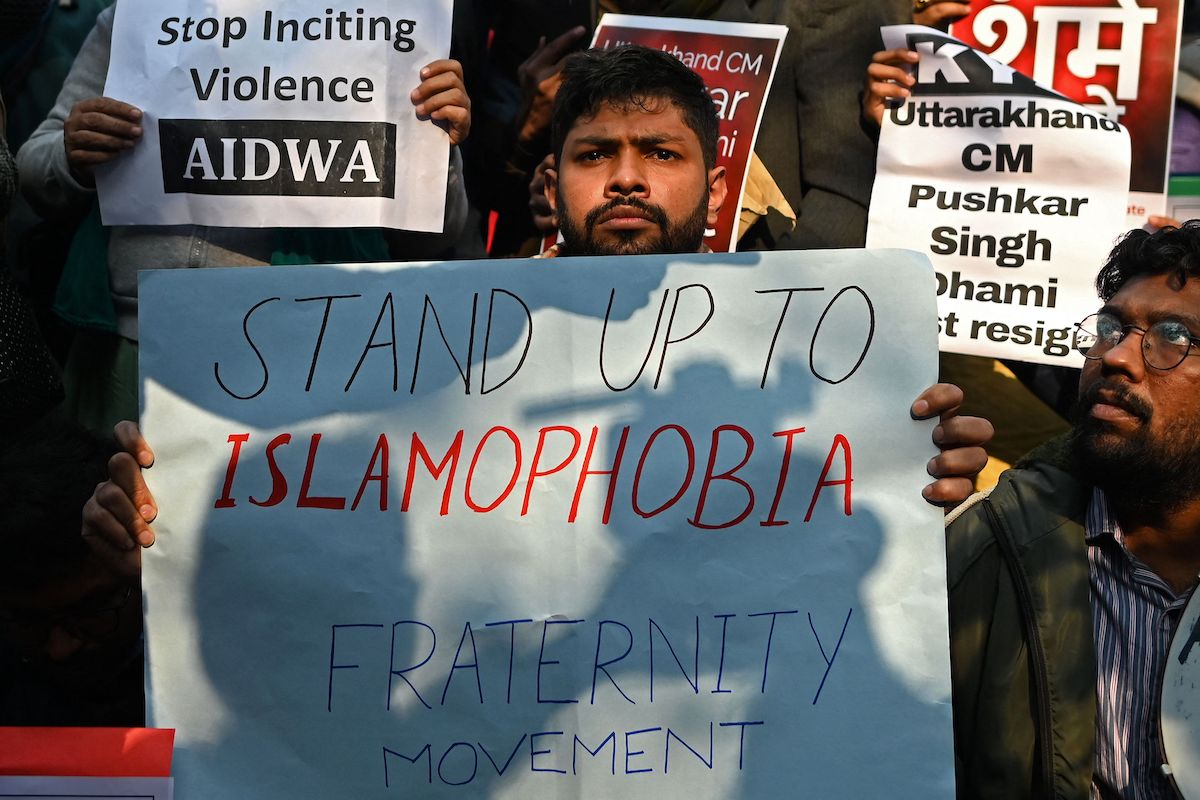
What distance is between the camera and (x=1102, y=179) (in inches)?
140

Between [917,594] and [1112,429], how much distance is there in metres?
0.64

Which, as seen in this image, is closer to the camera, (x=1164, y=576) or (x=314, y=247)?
(x=1164, y=576)

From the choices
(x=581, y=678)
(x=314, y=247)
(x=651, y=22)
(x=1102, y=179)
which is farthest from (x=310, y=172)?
(x=1102, y=179)

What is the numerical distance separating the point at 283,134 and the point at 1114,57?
232 cm

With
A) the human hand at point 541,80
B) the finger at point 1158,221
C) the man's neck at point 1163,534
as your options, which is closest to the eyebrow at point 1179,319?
the man's neck at point 1163,534

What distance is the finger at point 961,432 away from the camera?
2.08 m

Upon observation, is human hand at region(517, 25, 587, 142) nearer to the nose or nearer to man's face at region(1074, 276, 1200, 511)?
the nose

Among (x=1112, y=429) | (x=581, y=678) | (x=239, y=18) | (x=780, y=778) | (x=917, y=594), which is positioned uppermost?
(x=239, y=18)

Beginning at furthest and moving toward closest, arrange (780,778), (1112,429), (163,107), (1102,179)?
(1102,179) → (163,107) → (1112,429) → (780,778)

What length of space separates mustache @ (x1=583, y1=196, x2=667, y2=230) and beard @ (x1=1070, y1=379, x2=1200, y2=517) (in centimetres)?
92

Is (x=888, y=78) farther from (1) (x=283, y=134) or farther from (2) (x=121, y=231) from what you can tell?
(2) (x=121, y=231)

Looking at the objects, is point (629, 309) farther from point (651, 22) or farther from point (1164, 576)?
point (651, 22)

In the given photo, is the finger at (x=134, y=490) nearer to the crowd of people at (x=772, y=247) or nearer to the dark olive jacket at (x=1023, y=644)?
the crowd of people at (x=772, y=247)

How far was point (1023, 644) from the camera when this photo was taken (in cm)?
235
